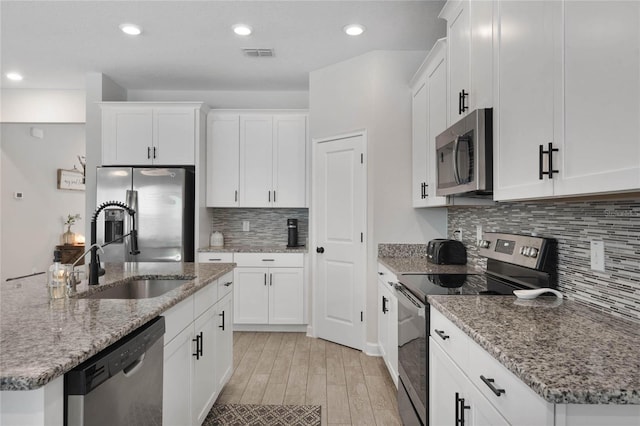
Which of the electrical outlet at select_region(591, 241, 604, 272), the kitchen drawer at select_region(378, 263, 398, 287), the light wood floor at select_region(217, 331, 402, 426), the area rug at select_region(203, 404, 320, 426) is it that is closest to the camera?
the electrical outlet at select_region(591, 241, 604, 272)

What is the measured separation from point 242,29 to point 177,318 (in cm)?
245

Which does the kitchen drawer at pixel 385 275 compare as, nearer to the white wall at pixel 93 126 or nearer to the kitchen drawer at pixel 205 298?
the kitchen drawer at pixel 205 298

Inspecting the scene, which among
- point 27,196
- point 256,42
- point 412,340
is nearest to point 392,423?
point 412,340

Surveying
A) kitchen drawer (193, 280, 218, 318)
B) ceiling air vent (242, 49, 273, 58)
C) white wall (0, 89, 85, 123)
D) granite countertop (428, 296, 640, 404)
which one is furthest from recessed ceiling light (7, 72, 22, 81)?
granite countertop (428, 296, 640, 404)

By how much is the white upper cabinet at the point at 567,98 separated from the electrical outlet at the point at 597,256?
0.34 m

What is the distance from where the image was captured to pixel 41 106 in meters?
4.75

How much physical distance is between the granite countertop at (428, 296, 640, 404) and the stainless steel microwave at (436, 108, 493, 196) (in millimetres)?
572

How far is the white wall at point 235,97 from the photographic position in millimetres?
4844

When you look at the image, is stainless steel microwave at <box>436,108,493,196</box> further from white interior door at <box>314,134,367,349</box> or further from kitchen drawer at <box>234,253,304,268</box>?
kitchen drawer at <box>234,253,304,268</box>

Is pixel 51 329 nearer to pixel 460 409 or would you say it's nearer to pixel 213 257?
pixel 460 409

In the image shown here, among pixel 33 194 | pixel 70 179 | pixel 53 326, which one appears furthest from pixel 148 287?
pixel 70 179

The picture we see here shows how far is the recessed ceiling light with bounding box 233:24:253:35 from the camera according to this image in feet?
10.5

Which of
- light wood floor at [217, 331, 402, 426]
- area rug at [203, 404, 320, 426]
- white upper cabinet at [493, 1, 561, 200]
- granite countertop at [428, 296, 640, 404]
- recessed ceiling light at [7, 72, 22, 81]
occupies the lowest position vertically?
light wood floor at [217, 331, 402, 426]

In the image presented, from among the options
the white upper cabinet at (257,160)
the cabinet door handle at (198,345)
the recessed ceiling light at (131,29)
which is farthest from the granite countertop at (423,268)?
the recessed ceiling light at (131,29)
